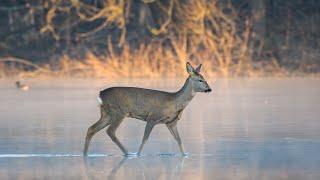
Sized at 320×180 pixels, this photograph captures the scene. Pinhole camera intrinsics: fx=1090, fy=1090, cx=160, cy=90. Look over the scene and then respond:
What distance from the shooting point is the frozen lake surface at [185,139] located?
10367 millimetres

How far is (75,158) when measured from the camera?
11.5 metres

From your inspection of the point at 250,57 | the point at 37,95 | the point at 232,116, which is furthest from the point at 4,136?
the point at 250,57

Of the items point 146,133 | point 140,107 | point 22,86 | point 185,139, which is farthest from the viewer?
point 22,86

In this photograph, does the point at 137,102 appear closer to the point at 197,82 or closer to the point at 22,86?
the point at 197,82

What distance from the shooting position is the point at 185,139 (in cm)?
1327

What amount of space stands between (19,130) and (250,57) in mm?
15392

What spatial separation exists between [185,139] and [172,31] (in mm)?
17379

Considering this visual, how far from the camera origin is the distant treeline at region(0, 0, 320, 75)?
94.8 ft

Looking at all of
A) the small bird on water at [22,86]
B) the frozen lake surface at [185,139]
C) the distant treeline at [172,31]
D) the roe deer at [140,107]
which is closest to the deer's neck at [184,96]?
the roe deer at [140,107]

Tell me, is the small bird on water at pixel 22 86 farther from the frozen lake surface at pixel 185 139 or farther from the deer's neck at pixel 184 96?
the deer's neck at pixel 184 96

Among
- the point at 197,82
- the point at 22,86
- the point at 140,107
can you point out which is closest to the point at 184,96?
the point at 197,82

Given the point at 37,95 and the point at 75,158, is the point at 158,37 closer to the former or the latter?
the point at 37,95

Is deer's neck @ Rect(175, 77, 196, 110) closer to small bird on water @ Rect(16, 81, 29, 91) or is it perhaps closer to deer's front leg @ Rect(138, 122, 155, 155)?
deer's front leg @ Rect(138, 122, 155, 155)

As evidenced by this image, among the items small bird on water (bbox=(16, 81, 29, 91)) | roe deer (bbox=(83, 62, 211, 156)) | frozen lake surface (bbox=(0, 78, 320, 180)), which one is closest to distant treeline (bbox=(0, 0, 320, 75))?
small bird on water (bbox=(16, 81, 29, 91))
